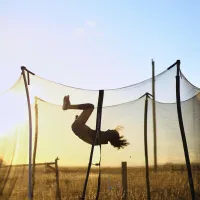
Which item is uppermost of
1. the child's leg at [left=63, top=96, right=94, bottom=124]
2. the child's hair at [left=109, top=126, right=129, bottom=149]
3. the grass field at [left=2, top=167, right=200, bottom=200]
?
the child's leg at [left=63, top=96, right=94, bottom=124]

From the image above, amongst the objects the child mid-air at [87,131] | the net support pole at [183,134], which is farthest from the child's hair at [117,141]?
the net support pole at [183,134]

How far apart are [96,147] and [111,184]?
2.48ft

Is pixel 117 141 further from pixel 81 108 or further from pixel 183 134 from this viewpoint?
pixel 183 134

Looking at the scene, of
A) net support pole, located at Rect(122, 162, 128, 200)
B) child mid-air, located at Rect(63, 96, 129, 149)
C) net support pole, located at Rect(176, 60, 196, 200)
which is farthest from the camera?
net support pole, located at Rect(122, 162, 128, 200)

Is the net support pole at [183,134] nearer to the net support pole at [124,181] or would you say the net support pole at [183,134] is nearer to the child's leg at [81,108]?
the net support pole at [124,181]

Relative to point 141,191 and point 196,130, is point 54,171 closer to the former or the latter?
point 141,191

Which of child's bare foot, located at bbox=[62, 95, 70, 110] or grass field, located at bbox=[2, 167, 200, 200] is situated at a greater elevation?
child's bare foot, located at bbox=[62, 95, 70, 110]

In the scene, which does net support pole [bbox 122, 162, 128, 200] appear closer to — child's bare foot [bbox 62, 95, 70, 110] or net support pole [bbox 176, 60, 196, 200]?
net support pole [bbox 176, 60, 196, 200]

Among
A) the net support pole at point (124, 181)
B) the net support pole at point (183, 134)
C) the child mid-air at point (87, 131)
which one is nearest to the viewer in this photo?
the net support pole at point (183, 134)

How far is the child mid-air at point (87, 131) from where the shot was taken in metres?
6.23

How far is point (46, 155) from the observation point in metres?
6.27

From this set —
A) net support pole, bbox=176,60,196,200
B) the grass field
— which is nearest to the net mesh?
the grass field

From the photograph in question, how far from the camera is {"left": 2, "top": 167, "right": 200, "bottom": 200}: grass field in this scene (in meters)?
6.14

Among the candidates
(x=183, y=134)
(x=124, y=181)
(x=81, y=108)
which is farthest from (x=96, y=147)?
(x=183, y=134)
